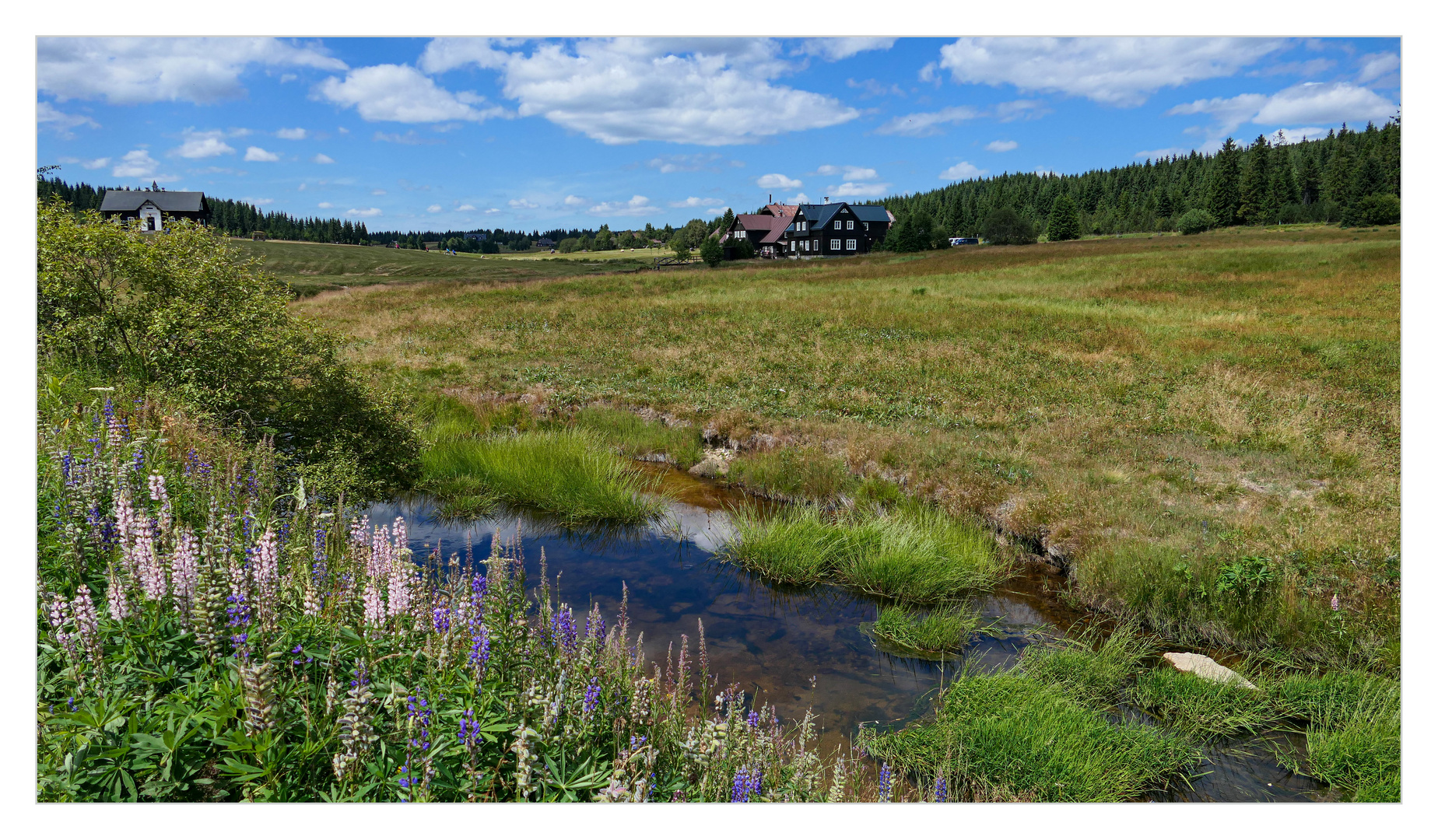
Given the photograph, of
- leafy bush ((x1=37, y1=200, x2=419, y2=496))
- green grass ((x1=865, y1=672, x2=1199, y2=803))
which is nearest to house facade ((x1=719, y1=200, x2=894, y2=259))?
leafy bush ((x1=37, y1=200, x2=419, y2=496))

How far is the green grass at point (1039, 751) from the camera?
5668 mm

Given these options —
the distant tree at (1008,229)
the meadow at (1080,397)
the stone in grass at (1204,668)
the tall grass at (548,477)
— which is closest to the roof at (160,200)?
the meadow at (1080,397)

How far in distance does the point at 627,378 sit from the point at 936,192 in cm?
18151

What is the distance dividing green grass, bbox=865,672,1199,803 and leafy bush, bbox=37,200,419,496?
29.6 ft

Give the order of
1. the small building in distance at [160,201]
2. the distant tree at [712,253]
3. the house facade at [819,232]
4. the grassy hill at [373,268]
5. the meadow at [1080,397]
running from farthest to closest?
the house facade at [819,232], the distant tree at [712,253], the grassy hill at [373,268], the small building in distance at [160,201], the meadow at [1080,397]

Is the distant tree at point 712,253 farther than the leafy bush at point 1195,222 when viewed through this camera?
No

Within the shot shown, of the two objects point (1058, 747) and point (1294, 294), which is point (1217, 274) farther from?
point (1058, 747)

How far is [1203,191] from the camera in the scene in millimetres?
116375

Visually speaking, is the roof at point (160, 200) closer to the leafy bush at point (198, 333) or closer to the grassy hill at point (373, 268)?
the grassy hill at point (373, 268)

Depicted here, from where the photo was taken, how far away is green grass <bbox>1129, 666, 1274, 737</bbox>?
664 centimetres

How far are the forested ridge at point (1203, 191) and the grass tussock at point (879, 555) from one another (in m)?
56.9

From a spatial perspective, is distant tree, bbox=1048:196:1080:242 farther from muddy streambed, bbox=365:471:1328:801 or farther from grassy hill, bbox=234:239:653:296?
muddy streambed, bbox=365:471:1328:801

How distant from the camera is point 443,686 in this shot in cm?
409

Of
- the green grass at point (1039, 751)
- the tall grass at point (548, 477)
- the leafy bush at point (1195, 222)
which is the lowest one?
the green grass at point (1039, 751)
